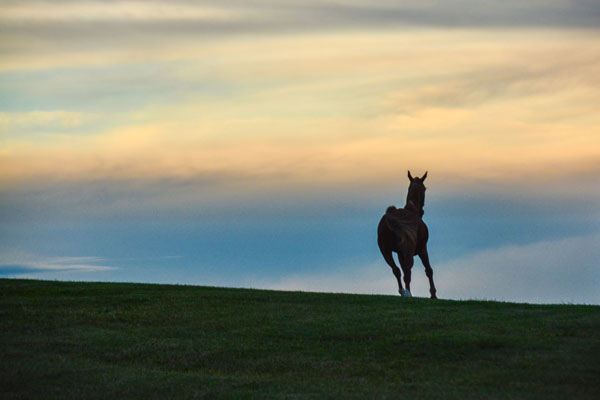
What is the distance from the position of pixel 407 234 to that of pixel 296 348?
11.3m

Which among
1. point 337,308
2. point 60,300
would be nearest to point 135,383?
point 337,308

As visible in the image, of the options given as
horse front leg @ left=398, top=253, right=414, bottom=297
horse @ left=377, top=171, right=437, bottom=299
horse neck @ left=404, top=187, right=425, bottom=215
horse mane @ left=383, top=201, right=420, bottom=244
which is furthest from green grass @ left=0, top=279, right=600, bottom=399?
horse neck @ left=404, top=187, right=425, bottom=215

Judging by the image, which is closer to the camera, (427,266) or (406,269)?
(406,269)

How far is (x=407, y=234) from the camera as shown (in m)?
31.2

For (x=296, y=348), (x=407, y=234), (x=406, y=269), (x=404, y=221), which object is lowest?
(x=296, y=348)

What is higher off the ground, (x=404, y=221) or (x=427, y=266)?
(x=404, y=221)

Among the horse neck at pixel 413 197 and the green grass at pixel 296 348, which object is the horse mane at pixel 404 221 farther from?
the green grass at pixel 296 348

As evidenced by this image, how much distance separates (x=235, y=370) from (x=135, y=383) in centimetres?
243

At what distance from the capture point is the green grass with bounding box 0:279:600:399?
17625 millimetres

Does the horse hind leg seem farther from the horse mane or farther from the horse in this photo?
the horse mane

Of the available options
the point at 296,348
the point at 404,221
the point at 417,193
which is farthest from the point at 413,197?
the point at 296,348

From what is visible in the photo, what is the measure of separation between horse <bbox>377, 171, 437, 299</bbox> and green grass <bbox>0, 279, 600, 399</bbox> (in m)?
2.86

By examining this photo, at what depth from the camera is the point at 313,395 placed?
16844 millimetres

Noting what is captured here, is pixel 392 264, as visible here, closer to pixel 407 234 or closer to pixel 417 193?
pixel 407 234
